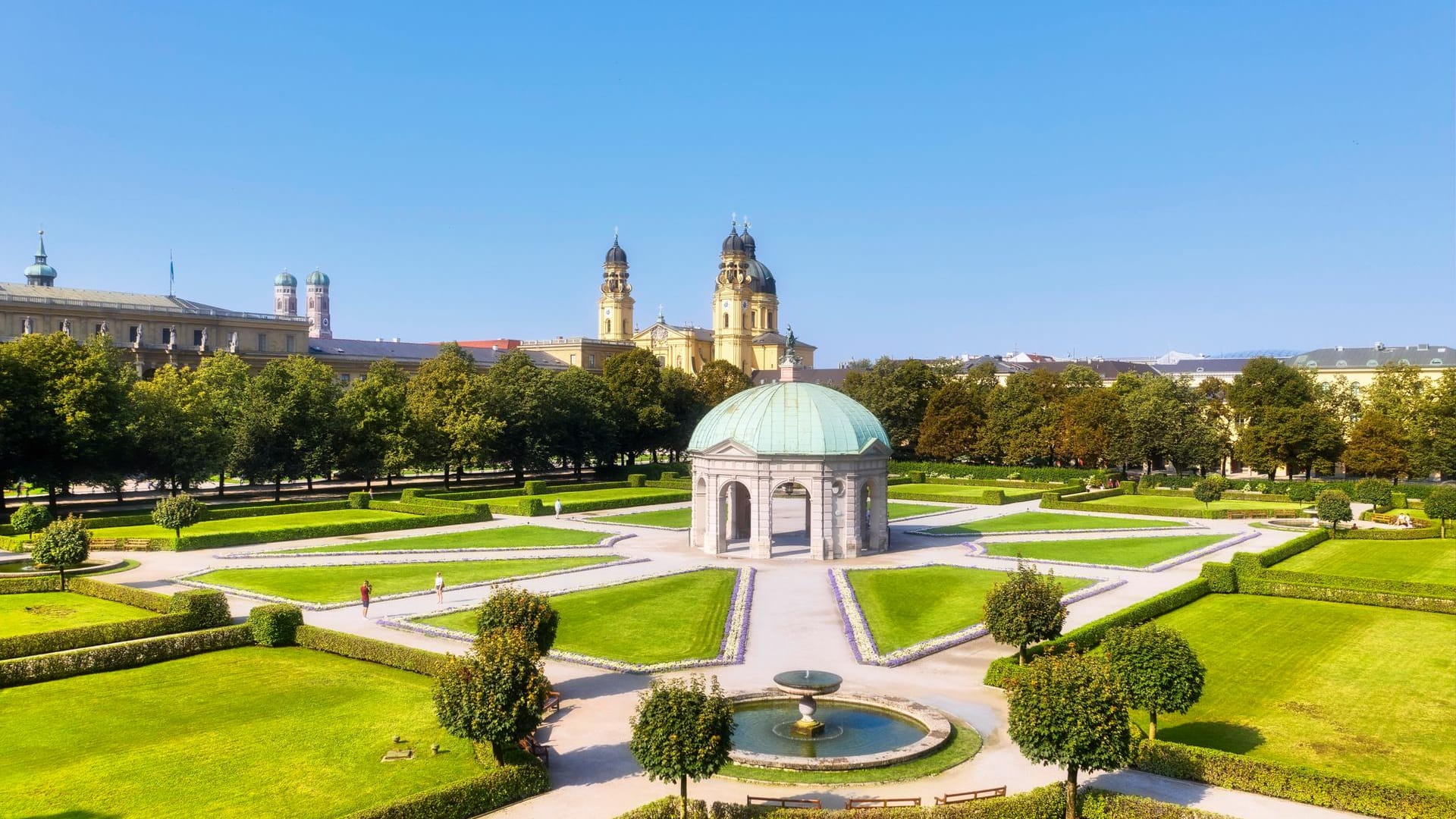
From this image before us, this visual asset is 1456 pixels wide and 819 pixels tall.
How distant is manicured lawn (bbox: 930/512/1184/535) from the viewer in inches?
2643

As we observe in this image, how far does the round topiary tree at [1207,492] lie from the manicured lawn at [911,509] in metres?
19.6

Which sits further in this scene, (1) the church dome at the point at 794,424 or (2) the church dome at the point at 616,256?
(2) the church dome at the point at 616,256

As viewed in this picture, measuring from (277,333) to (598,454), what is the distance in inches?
2046

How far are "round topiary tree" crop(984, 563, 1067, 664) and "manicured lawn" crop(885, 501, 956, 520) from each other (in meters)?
41.1

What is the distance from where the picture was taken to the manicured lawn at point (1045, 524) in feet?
220

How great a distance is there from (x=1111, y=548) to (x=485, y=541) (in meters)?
37.1

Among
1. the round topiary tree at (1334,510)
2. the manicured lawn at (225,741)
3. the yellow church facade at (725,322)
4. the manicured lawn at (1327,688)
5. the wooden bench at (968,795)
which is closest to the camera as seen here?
the wooden bench at (968,795)

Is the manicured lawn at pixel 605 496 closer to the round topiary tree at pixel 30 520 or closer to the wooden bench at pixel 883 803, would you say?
the round topiary tree at pixel 30 520

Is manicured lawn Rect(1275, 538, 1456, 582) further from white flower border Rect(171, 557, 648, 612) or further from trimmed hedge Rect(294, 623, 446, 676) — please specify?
trimmed hedge Rect(294, 623, 446, 676)

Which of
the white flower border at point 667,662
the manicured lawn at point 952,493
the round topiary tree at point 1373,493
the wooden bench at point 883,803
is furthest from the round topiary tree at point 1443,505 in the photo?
the wooden bench at point 883,803

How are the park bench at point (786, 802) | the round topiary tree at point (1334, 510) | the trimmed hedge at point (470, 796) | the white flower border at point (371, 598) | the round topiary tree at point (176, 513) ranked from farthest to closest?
1. the round topiary tree at point (1334, 510)
2. the round topiary tree at point (176, 513)
3. the white flower border at point (371, 598)
4. the park bench at point (786, 802)
5. the trimmed hedge at point (470, 796)

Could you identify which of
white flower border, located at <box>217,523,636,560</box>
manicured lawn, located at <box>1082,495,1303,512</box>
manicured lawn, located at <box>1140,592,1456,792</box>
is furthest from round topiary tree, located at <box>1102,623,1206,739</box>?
manicured lawn, located at <box>1082,495,1303,512</box>

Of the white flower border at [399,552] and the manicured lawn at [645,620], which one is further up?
the white flower border at [399,552]

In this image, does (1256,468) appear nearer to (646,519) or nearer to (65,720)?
(646,519)
